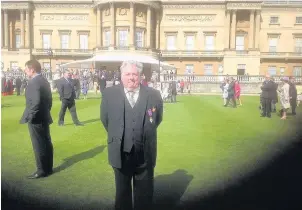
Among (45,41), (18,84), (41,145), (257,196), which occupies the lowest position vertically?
(257,196)

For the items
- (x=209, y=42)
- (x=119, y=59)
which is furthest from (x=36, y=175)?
(x=209, y=42)

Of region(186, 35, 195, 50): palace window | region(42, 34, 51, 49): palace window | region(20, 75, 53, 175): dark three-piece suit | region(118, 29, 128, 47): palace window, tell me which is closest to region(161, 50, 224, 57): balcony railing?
region(186, 35, 195, 50): palace window

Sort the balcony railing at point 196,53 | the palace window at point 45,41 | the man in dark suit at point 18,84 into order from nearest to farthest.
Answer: the man in dark suit at point 18,84 < the palace window at point 45,41 < the balcony railing at point 196,53

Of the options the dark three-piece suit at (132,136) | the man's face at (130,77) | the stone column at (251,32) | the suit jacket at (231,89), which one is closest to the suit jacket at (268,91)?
the suit jacket at (231,89)

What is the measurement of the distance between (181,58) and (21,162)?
3044cm

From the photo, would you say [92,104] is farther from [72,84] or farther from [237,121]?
[237,121]

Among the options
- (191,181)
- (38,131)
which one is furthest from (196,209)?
(38,131)

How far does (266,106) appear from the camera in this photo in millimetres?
9312

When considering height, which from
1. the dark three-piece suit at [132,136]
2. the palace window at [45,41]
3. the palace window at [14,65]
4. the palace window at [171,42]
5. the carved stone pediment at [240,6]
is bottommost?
the dark three-piece suit at [132,136]

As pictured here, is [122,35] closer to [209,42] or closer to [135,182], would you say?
[209,42]

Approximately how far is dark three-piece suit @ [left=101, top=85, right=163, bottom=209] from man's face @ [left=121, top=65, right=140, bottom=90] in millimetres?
143

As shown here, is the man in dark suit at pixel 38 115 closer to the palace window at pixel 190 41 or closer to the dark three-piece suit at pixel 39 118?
the dark three-piece suit at pixel 39 118

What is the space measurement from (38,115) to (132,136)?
207 cm

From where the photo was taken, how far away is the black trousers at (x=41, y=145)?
4496mm
